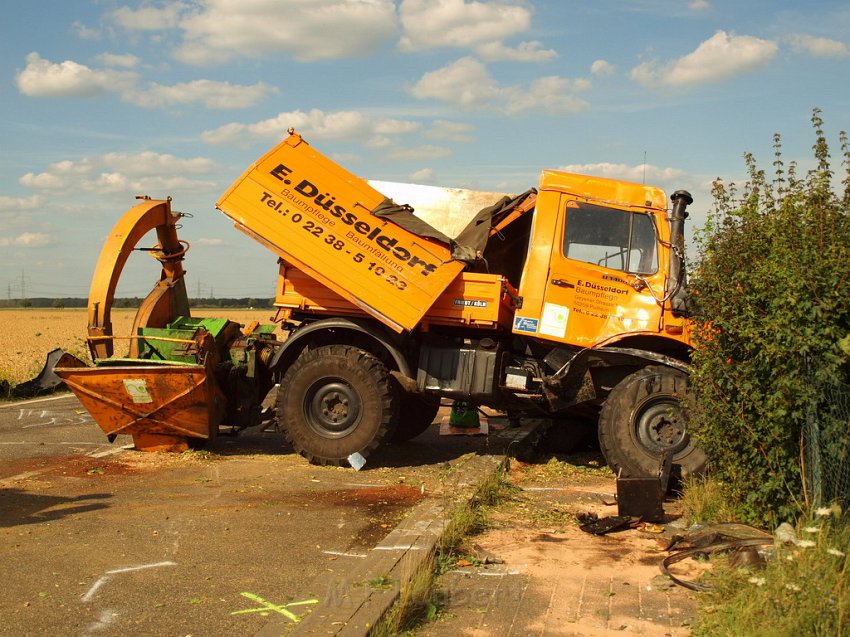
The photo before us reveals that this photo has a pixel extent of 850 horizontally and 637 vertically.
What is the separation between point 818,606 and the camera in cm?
436

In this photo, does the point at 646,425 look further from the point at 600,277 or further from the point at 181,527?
the point at 181,527

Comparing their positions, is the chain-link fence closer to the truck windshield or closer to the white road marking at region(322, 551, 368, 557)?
the white road marking at region(322, 551, 368, 557)

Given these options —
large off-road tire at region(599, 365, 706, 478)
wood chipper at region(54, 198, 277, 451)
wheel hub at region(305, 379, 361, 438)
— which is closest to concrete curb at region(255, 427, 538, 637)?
large off-road tire at region(599, 365, 706, 478)

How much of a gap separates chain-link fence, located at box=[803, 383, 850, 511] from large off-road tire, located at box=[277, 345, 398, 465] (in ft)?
14.9

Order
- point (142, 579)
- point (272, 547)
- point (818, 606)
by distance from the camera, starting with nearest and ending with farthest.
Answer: point (818, 606), point (142, 579), point (272, 547)

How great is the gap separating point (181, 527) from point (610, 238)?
16.3ft

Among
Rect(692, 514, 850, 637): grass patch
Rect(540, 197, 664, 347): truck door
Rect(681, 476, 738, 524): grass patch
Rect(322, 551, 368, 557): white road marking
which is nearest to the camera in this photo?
Rect(692, 514, 850, 637): grass patch

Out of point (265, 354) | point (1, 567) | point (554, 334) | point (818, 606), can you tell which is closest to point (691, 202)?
point (554, 334)

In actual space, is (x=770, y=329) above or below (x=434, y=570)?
above

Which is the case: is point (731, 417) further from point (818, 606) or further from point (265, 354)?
point (265, 354)

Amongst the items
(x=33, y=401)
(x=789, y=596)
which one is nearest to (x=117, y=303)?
(x=33, y=401)

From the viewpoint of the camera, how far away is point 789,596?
4520 millimetres

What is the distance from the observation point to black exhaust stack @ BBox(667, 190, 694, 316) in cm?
892

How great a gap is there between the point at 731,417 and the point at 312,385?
14.8 feet
